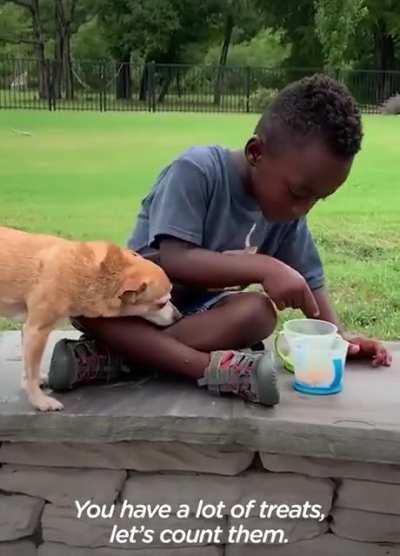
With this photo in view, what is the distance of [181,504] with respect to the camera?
220 cm

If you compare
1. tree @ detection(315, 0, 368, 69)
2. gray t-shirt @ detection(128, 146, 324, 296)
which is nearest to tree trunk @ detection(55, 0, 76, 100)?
tree @ detection(315, 0, 368, 69)

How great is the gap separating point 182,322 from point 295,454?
50 centimetres

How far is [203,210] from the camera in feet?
7.92

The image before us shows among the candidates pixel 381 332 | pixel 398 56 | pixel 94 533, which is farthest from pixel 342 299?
pixel 398 56

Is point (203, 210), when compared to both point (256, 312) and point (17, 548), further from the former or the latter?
point (17, 548)

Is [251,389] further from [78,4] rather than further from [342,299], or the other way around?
[78,4]

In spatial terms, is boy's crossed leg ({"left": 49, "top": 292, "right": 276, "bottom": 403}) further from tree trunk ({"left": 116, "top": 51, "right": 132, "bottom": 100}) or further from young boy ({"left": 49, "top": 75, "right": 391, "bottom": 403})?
tree trunk ({"left": 116, "top": 51, "right": 132, "bottom": 100})

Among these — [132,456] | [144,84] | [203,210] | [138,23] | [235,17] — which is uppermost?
[235,17]

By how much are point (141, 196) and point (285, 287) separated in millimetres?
4738

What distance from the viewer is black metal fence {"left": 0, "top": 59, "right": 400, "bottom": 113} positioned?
81.1 feet

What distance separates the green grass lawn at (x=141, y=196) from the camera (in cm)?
421

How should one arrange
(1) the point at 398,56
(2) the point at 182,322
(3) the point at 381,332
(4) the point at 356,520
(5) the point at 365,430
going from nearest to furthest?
(5) the point at 365,430 → (4) the point at 356,520 → (2) the point at 182,322 → (3) the point at 381,332 → (1) the point at 398,56

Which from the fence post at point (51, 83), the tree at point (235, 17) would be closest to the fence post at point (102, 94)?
the fence post at point (51, 83)

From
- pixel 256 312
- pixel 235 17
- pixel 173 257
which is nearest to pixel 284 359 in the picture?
pixel 256 312
